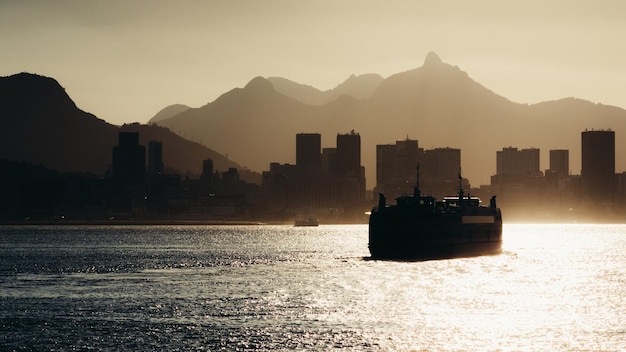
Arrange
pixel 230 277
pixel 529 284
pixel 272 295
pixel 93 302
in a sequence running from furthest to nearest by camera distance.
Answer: pixel 230 277 → pixel 529 284 → pixel 272 295 → pixel 93 302

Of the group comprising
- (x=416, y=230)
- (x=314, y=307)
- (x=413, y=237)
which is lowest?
(x=314, y=307)

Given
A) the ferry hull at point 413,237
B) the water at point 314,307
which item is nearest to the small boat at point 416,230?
the ferry hull at point 413,237

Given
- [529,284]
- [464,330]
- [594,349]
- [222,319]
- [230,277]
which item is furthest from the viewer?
[230,277]

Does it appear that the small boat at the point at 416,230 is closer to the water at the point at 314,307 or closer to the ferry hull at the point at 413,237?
the ferry hull at the point at 413,237

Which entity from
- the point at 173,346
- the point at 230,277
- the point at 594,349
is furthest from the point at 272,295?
the point at 594,349

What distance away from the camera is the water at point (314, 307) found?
72312mm

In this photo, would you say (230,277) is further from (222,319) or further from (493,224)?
(493,224)

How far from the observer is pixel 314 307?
9388cm

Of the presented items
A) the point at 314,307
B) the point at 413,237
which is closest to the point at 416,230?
the point at 413,237

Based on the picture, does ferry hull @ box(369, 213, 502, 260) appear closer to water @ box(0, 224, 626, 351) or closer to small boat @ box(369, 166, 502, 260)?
small boat @ box(369, 166, 502, 260)

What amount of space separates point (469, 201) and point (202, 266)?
63.3 metres

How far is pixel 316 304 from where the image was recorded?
96688 mm

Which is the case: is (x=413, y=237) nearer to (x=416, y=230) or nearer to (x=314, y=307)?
(x=416, y=230)

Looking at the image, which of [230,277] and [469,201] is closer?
[230,277]
